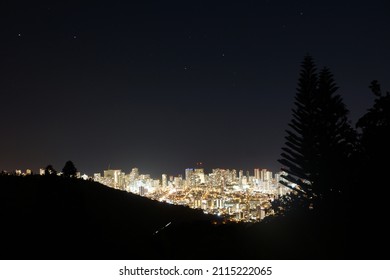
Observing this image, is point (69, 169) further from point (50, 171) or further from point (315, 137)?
point (315, 137)

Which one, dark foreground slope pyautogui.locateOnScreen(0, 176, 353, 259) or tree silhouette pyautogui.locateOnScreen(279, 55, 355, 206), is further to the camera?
tree silhouette pyautogui.locateOnScreen(279, 55, 355, 206)

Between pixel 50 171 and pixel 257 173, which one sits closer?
pixel 50 171

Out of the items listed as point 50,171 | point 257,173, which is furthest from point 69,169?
point 257,173

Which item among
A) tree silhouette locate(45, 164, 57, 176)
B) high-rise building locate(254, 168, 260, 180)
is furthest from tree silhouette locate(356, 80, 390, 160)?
high-rise building locate(254, 168, 260, 180)

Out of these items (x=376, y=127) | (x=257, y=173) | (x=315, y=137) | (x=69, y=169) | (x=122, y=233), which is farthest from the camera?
(x=257, y=173)

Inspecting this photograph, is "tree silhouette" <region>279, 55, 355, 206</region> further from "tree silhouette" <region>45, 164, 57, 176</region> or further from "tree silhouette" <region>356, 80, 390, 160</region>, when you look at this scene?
"tree silhouette" <region>45, 164, 57, 176</region>
